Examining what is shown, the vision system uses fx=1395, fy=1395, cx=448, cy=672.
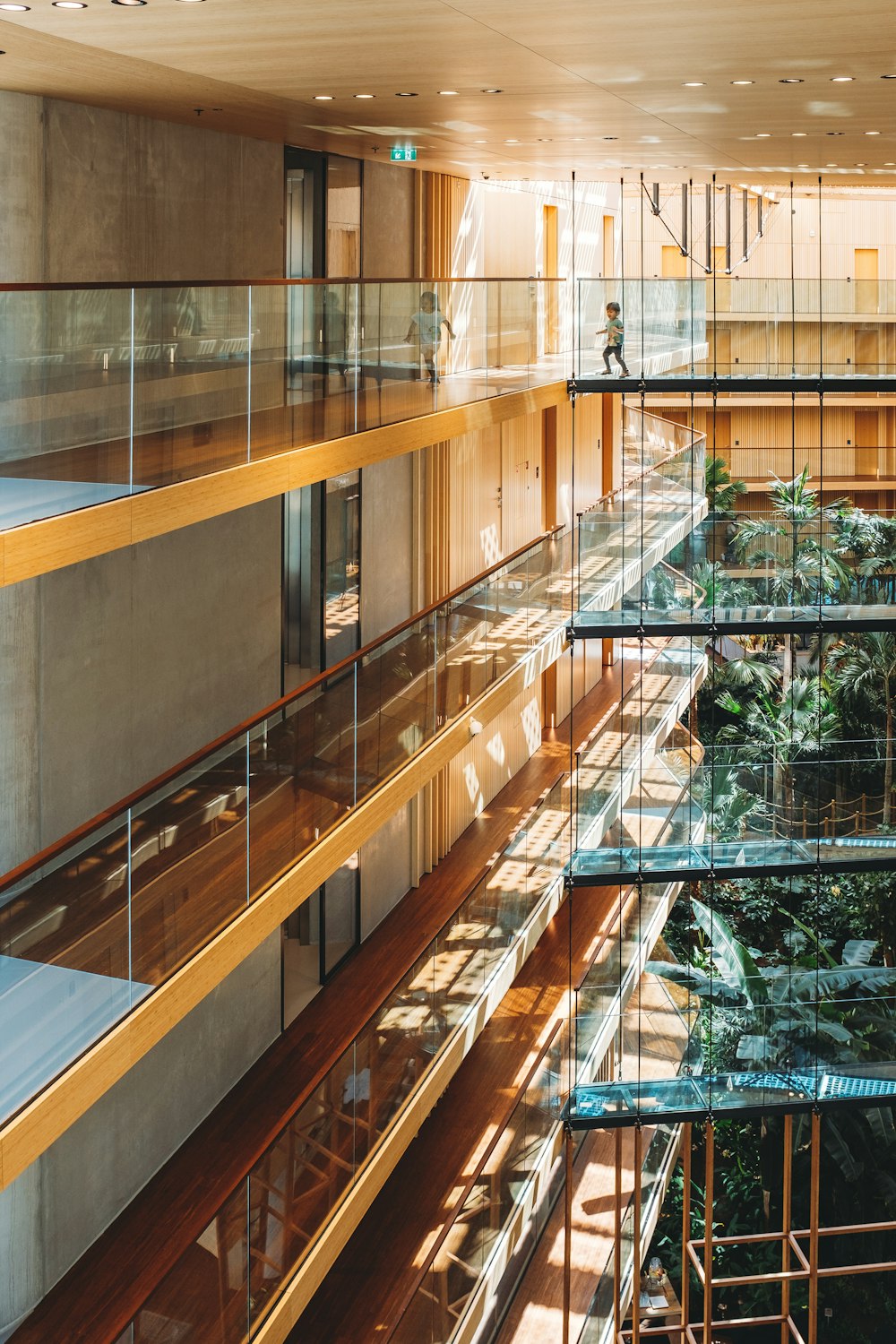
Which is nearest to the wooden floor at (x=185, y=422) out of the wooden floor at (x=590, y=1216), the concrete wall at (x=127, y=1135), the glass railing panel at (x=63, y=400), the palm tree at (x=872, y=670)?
the glass railing panel at (x=63, y=400)

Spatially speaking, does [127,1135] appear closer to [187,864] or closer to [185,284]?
[187,864]

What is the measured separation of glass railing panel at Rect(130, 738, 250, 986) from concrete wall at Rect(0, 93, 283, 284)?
3.03 meters

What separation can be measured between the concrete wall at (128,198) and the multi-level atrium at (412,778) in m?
0.05

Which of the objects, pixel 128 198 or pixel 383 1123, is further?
pixel 383 1123

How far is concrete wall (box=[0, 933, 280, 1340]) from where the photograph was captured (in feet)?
30.7

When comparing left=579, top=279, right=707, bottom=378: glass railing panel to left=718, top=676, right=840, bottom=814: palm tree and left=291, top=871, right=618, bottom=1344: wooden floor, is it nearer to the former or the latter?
left=718, top=676, right=840, bottom=814: palm tree

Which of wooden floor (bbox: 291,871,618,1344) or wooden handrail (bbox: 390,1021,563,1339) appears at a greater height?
wooden handrail (bbox: 390,1021,563,1339)

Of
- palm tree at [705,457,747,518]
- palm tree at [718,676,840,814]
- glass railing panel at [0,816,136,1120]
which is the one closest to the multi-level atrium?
glass railing panel at [0,816,136,1120]

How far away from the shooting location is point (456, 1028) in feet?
41.2

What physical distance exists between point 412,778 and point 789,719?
12.6 meters

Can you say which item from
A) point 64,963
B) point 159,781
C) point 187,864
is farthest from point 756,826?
point 64,963

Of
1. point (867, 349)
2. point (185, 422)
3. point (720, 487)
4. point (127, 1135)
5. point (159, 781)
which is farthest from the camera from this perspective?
point (720, 487)

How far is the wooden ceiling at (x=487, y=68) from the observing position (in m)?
5.96

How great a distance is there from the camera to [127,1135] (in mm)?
10562
